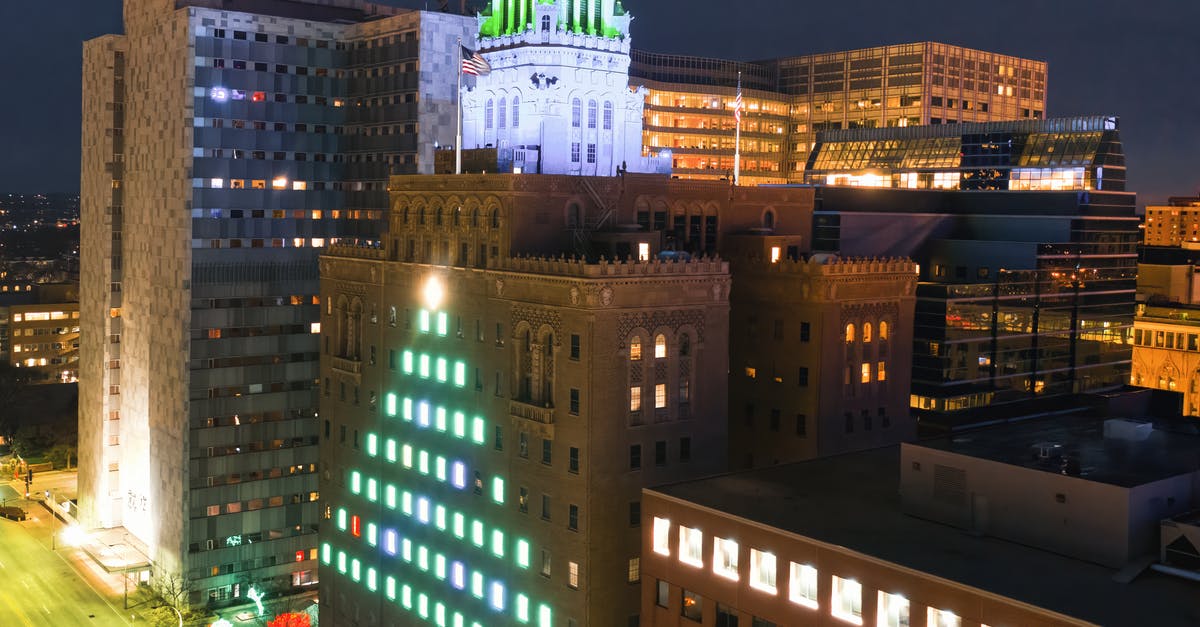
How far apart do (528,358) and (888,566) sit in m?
37.4

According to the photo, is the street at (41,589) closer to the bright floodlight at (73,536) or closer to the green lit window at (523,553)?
the bright floodlight at (73,536)

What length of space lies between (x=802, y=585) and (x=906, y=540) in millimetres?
7010

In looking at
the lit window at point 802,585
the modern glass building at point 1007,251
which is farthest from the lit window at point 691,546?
the modern glass building at point 1007,251

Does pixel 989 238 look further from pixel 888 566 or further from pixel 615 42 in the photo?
pixel 888 566

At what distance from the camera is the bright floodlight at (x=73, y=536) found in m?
171

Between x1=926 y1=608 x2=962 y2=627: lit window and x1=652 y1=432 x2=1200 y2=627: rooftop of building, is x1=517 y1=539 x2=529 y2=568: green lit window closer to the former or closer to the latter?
x1=652 y1=432 x2=1200 y2=627: rooftop of building

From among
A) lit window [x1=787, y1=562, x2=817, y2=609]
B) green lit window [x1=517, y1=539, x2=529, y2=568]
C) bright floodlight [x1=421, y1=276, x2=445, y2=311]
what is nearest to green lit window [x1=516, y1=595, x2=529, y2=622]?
green lit window [x1=517, y1=539, x2=529, y2=568]

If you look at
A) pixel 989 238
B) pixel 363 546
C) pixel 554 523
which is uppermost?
pixel 989 238

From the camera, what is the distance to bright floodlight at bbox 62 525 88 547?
560ft

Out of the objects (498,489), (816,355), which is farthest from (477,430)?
(816,355)

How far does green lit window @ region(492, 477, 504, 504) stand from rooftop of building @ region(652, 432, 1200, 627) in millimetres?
17874

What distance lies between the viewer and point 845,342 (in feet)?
353

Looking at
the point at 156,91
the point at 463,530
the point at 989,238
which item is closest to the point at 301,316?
the point at 156,91

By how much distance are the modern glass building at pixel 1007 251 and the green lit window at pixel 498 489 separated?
2111 inches
